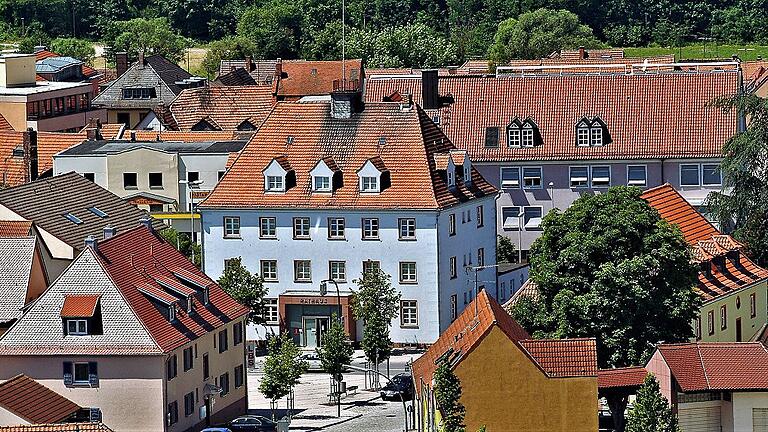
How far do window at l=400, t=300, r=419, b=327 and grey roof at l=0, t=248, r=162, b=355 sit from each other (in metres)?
20.4

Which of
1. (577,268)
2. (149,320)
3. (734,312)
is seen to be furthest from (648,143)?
(149,320)

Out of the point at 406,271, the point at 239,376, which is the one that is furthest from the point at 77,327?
the point at 406,271

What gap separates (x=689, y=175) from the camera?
127 m

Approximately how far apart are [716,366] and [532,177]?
40062 millimetres

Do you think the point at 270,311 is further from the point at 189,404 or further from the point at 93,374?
the point at 93,374

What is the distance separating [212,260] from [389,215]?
329 inches

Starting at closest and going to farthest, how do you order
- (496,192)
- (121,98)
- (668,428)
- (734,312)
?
1. (668,428)
2. (734,312)
3. (496,192)
4. (121,98)

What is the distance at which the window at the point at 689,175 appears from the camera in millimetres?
126750

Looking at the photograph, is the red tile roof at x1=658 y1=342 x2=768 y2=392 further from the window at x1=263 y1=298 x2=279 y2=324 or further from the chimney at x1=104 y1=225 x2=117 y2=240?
the window at x1=263 y1=298 x2=279 y2=324

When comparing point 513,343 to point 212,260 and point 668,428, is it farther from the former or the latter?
point 212,260

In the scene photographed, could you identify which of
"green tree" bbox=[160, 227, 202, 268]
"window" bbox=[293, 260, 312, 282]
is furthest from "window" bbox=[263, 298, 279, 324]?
"green tree" bbox=[160, 227, 202, 268]

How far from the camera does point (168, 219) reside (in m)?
122

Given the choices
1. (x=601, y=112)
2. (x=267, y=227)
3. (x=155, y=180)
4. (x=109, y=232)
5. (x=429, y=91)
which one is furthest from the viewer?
(x=429, y=91)

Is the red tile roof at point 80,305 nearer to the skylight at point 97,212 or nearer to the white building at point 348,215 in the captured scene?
the skylight at point 97,212
